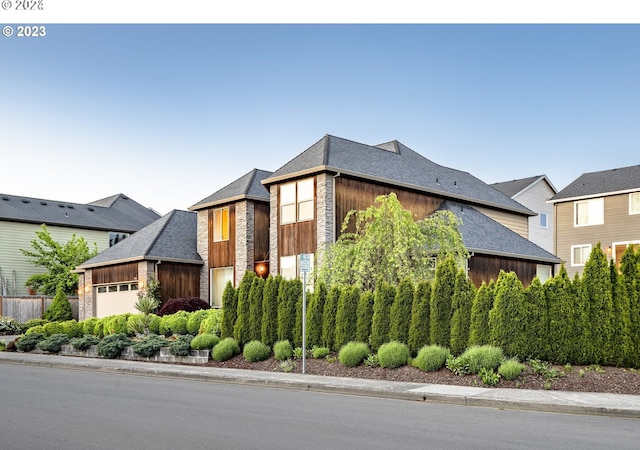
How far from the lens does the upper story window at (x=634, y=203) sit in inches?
1507

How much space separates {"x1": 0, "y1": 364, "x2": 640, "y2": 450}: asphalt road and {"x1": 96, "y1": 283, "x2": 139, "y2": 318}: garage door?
19.9 meters

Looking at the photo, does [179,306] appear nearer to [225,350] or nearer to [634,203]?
[225,350]

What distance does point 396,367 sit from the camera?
52.5 feet

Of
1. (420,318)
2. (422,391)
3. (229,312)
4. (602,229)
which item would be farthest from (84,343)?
(602,229)

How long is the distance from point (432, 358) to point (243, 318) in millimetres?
7387

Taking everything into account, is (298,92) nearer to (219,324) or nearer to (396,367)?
(219,324)

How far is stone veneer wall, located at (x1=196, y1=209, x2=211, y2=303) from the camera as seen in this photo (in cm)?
3372

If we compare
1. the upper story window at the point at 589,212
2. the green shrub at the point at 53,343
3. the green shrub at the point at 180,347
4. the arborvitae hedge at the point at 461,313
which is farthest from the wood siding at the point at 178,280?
the upper story window at the point at 589,212

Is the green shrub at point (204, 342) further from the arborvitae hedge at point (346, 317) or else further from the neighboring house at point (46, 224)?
the neighboring house at point (46, 224)

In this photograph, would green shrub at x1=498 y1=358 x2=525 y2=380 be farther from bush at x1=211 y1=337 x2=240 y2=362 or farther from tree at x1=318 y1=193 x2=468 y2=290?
bush at x1=211 y1=337 x2=240 y2=362

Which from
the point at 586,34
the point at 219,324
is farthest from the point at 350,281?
the point at 586,34

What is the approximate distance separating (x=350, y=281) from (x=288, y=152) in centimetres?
1286

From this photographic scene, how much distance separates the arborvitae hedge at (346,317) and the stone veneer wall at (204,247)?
1628 centimetres

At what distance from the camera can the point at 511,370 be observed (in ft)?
44.6
